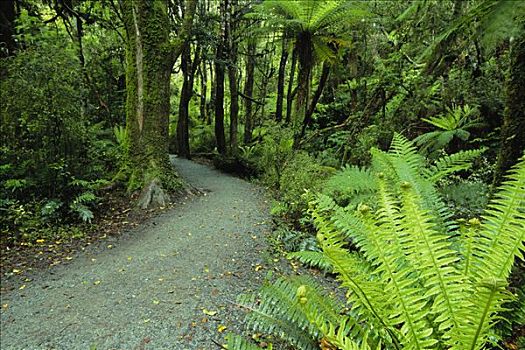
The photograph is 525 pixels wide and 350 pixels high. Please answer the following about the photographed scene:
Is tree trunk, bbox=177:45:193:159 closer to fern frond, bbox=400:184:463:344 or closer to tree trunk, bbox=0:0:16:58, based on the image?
tree trunk, bbox=0:0:16:58

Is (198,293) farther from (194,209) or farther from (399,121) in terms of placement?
(399,121)

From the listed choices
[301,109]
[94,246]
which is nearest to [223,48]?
[301,109]

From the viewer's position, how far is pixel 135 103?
635cm

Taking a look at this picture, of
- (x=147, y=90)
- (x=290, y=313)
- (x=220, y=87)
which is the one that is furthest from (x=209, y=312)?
(x=220, y=87)

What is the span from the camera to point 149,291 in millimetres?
3336

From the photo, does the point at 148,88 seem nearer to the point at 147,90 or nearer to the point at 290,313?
the point at 147,90

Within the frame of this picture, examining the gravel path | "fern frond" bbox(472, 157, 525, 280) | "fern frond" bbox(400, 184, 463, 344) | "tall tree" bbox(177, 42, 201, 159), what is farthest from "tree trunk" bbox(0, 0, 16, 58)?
"fern frond" bbox(472, 157, 525, 280)

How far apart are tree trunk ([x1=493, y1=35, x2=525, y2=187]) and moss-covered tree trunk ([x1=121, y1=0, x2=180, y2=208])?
16.9 feet

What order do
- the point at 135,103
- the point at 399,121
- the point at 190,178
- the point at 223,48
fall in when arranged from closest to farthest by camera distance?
the point at 135,103, the point at 399,121, the point at 190,178, the point at 223,48

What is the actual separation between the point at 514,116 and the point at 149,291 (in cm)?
345

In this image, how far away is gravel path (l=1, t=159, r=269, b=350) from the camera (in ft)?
8.90

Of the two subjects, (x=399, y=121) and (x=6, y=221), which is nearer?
(x=6, y=221)

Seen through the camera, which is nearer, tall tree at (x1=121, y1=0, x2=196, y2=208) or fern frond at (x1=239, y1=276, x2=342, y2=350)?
fern frond at (x1=239, y1=276, x2=342, y2=350)

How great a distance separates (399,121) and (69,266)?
629 centimetres
